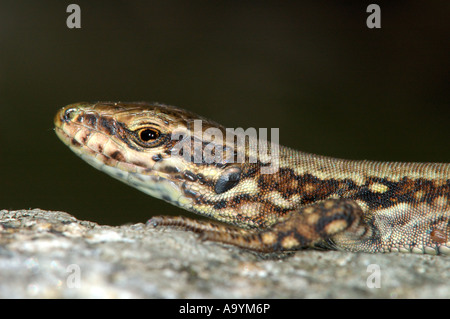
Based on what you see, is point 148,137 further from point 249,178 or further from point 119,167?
point 249,178

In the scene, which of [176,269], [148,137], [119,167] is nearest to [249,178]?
[148,137]

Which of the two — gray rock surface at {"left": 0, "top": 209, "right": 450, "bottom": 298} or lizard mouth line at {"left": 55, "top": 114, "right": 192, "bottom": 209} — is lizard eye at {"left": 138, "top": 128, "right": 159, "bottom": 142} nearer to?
lizard mouth line at {"left": 55, "top": 114, "right": 192, "bottom": 209}

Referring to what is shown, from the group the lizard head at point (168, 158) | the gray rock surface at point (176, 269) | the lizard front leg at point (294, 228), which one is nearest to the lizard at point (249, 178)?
the lizard head at point (168, 158)

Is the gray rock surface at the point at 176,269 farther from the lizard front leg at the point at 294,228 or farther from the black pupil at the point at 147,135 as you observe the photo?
→ the black pupil at the point at 147,135

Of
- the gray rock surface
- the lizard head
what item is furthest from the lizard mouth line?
the gray rock surface

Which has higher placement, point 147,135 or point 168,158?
point 147,135

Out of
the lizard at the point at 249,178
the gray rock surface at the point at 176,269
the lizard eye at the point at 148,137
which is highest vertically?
the lizard eye at the point at 148,137

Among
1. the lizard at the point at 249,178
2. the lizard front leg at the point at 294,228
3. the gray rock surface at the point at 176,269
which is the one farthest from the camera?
the lizard at the point at 249,178
